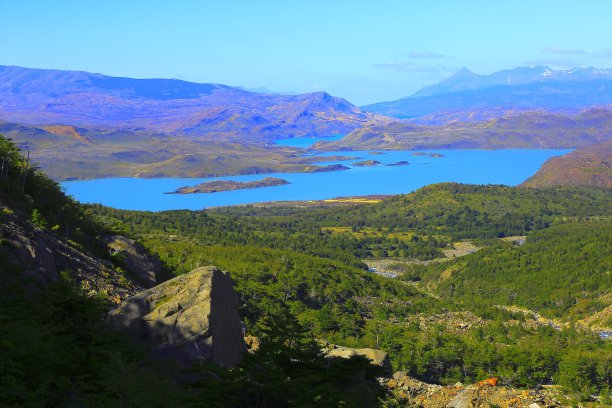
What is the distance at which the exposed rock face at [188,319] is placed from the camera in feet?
55.5

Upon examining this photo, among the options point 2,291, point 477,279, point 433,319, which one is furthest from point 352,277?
point 2,291

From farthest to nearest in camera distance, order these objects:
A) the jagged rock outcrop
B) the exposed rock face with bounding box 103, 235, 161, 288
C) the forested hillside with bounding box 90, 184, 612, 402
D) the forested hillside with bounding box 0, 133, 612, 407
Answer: the forested hillside with bounding box 90, 184, 612, 402 < the exposed rock face with bounding box 103, 235, 161, 288 < the jagged rock outcrop < the forested hillside with bounding box 0, 133, 612, 407

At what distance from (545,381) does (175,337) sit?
28127 millimetres

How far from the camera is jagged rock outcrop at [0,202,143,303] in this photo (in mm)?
19750

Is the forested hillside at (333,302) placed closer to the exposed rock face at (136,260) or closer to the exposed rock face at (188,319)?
the exposed rock face at (136,260)

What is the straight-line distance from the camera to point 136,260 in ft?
97.7

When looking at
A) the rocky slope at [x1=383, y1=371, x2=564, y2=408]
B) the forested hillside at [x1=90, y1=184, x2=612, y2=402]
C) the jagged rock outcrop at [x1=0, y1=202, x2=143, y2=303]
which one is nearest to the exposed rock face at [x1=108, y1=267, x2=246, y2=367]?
the forested hillside at [x1=90, y1=184, x2=612, y2=402]

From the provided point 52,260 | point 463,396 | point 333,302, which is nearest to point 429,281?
point 333,302

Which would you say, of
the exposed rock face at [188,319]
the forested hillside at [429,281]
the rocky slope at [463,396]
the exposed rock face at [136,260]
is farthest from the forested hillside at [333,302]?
the rocky slope at [463,396]

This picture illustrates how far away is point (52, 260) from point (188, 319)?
21.9 ft

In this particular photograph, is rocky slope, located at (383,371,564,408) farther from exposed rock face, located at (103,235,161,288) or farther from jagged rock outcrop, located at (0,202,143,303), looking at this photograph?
exposed rock face, located at (103,235,161,288)

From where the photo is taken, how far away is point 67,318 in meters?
13.9

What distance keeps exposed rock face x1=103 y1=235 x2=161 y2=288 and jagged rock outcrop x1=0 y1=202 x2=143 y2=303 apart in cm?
195

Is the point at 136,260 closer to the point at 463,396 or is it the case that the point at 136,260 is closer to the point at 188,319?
the point at 188,319
